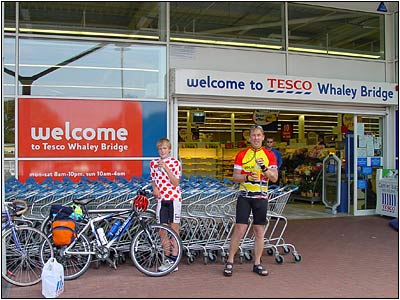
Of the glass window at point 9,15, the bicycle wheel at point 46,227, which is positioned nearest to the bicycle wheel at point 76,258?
the bicycle wheel at point 46,227

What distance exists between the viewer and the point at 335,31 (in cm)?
1119

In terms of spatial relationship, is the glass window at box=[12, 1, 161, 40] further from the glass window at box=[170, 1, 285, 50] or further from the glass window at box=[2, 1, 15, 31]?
the glass window at box=[170, 1, 285, 50]

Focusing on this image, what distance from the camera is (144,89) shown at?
9328 mm

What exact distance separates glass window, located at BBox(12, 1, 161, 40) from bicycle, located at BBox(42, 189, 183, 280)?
4489 millimetres

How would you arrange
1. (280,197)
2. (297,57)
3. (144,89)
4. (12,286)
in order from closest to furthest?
1. (12,286)
2. (280,197)
3. (144,89)
4. (297,57)

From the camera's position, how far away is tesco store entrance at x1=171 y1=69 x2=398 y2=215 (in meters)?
9.48

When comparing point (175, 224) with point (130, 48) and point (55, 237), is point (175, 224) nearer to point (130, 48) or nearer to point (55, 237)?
point (55, 237)

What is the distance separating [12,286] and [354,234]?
5848 millimetres

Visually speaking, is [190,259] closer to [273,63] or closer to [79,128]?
[79,128]

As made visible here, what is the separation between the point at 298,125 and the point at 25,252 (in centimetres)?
1214

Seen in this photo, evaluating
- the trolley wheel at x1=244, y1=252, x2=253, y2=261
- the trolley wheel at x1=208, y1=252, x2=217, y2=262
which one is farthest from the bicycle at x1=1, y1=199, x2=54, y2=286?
the trolley wheel at x1=244, y1=252, x2=253, y2=261

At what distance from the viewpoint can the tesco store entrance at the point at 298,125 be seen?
9.48 meters

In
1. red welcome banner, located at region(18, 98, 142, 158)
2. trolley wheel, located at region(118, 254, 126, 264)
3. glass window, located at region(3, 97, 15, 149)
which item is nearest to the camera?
trolley wheel, located at region(118, 254, 126, 264)

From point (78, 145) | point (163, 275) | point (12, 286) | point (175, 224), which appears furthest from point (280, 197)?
point (78, 145)
